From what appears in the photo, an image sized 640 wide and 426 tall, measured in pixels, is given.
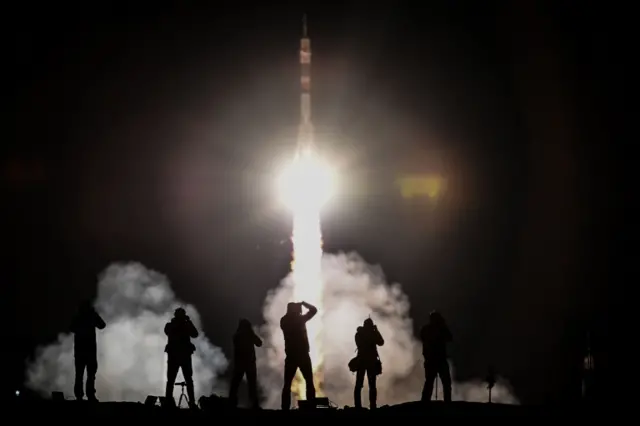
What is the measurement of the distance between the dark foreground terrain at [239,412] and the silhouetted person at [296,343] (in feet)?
3.54

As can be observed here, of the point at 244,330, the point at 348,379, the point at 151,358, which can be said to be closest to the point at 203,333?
the point at 151,358

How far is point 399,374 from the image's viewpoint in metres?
64.9

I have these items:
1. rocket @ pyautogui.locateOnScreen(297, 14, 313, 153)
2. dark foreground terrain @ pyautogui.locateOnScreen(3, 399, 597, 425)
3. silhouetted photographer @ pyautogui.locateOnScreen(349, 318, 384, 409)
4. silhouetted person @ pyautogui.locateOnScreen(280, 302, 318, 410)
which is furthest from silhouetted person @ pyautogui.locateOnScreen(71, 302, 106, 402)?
rocket @ pyautogui.locateOnScreen(297, 14, 313, 153)

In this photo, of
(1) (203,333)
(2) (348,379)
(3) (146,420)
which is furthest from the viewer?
(1) (203,333)

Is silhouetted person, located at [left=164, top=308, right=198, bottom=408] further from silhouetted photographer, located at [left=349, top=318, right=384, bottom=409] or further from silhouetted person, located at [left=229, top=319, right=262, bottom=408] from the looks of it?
silhouetted photographer, located at [left=349, top=318, right=384, bottom=409]

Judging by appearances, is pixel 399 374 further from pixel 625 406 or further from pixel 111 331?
pixel 625 406

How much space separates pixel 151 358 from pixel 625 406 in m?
45.1

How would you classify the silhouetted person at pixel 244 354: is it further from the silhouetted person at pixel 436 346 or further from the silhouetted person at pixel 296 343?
the silhouetted person at pixel 436 346

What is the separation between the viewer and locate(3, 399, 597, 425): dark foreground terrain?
20950mm

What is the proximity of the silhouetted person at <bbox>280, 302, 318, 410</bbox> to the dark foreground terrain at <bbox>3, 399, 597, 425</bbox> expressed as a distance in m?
1.08

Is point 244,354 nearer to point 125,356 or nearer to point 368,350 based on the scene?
point 368,350

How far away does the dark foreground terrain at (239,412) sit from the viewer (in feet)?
68.7

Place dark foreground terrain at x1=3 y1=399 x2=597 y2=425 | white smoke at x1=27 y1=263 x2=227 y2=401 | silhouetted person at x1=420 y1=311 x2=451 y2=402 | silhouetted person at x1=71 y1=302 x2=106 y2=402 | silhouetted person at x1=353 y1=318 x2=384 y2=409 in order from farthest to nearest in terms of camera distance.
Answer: white smoke at x1=27 y1=263 x2=227 y2=401
silhouetted person at x1=353 y1=318 x2=384 y2=409
silhouetted person at x1=71 y1=302 x2=106 y2=402
silhouetted person at x1=420 y1=311 x2=451 y2=402
dark foreground terrain at x1=3 y1=399 x2=597 y2=425

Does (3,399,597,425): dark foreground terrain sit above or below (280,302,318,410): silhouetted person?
below
